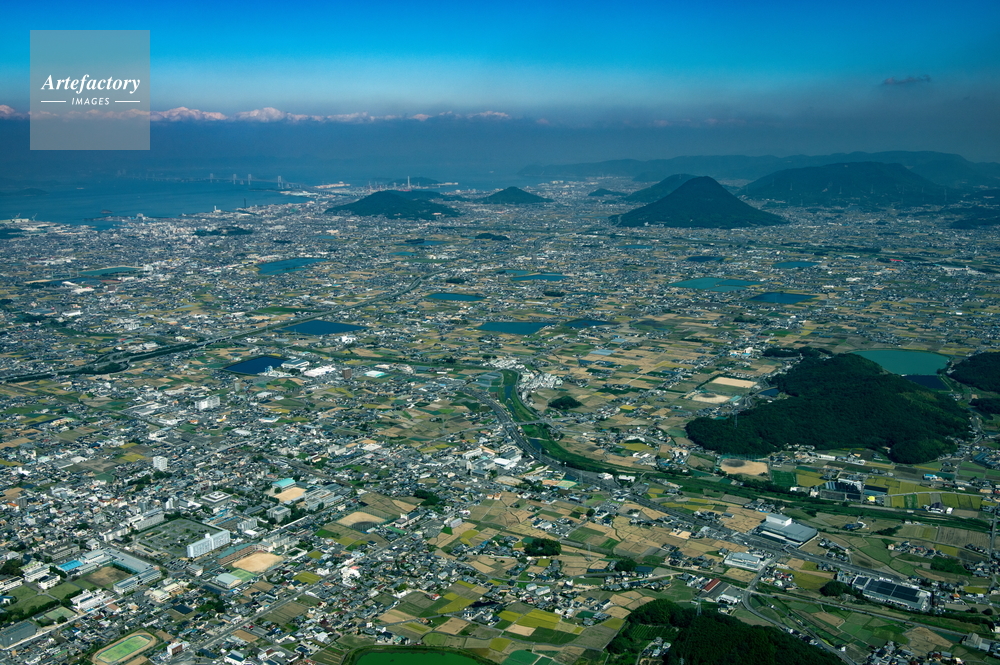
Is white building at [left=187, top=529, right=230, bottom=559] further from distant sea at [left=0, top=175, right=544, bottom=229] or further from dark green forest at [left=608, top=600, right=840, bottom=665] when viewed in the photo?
distant sea at [left=0, top=175, right=544, bottom=229]

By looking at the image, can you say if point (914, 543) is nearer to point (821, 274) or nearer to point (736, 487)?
point (736, 487)

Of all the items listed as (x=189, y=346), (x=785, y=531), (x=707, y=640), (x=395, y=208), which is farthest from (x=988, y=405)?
(x=395, y=208)

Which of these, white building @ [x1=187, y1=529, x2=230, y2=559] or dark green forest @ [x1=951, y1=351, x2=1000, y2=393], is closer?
white building @ [x1=187, y1=529, x2=230, y2=559]

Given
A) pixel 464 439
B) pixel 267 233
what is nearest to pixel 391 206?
pixel 267 233

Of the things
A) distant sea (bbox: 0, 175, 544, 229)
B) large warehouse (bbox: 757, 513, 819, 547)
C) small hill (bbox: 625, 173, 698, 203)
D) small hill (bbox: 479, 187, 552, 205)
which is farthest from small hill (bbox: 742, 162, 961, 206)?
large warehouse (bbox: 757, 513, 819, 547)

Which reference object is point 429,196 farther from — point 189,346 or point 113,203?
point 189,346
